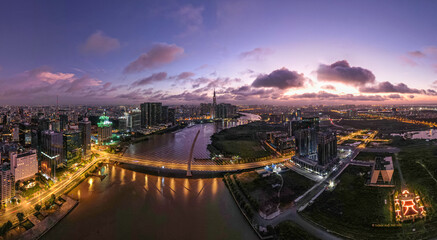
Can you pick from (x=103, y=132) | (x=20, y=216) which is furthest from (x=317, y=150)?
(x=103, y=132)

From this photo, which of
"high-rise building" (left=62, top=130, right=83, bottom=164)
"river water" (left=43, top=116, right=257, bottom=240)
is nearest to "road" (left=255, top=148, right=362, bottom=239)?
"river water" (left=43, top=116, right=257, bottom=240)

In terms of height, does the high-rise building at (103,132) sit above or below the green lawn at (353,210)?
above

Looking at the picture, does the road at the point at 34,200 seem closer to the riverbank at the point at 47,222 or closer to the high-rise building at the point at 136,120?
the riverbank at the point at 47,222

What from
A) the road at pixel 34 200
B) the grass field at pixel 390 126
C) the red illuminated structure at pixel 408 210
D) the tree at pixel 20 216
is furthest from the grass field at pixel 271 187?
the grass field at pixel 390 126

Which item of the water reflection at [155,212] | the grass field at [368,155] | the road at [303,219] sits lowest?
the water reflection at [155,212]

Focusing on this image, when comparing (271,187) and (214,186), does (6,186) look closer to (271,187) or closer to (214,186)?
(214,186)

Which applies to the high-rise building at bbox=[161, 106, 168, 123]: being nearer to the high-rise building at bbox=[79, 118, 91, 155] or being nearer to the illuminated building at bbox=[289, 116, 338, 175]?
the high-rise building at bbox=[79, 118, 91, 155]

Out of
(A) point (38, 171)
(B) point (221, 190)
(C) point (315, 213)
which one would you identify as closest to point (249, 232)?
(C) point (315, 213)
